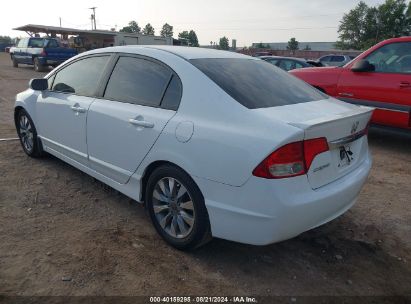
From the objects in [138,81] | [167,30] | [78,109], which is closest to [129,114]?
[138,81]

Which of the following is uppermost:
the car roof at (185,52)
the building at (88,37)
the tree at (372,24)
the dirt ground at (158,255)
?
the tree at (372,24)

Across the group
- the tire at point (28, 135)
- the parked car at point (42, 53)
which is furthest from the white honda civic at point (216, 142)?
the parked car at point (42, 53)

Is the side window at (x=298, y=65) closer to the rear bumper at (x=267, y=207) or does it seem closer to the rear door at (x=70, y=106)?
the rear door at (x=70, y=106)

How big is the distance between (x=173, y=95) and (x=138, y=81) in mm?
515

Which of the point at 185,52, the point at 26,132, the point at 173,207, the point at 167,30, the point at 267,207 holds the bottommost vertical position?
the point at 173,207

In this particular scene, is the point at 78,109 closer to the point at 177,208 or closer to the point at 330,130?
the point at 177,208

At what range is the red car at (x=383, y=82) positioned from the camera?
229 inches

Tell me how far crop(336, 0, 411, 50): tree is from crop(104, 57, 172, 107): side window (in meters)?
70.8

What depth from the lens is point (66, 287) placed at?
262 cm

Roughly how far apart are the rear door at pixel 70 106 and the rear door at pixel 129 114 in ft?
0.67

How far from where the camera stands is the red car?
581 centimetres

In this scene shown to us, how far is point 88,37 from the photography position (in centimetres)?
3656

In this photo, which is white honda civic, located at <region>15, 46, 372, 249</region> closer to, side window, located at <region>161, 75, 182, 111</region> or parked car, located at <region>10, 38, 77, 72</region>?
side window, located at <region>161, 75, 182, 111</region>

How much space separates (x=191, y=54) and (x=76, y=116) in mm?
1467
